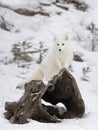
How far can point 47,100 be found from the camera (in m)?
7.00

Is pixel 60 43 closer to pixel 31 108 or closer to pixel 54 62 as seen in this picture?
pixel 54 62

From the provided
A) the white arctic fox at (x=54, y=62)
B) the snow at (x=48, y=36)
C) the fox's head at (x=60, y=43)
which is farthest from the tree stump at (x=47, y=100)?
the white arctic fox at (x=54, y=62)

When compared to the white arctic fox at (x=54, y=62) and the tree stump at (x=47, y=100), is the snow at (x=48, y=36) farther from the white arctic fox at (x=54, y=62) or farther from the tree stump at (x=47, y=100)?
the tree stump at (x=47, y=100)

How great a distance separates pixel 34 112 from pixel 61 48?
139 inches

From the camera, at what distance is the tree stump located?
6293 mm

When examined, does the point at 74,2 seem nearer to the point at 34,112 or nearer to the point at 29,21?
the point at 29,21

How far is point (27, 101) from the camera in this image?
632cm

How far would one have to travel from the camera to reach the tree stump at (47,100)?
20.6ft

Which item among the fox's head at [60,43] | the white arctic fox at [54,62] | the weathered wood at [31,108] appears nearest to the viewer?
the weathered wood at [31,108]

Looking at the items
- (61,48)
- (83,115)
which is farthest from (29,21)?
(83,115)

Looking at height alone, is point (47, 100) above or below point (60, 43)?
below

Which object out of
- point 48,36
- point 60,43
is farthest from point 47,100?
point 48,36

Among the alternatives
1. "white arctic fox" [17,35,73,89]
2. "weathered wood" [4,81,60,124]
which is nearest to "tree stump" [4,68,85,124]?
"weathered wood" [4,81,60,124]

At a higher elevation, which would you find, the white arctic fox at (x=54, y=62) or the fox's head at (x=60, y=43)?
the fox's head at (x=60, y=43)
